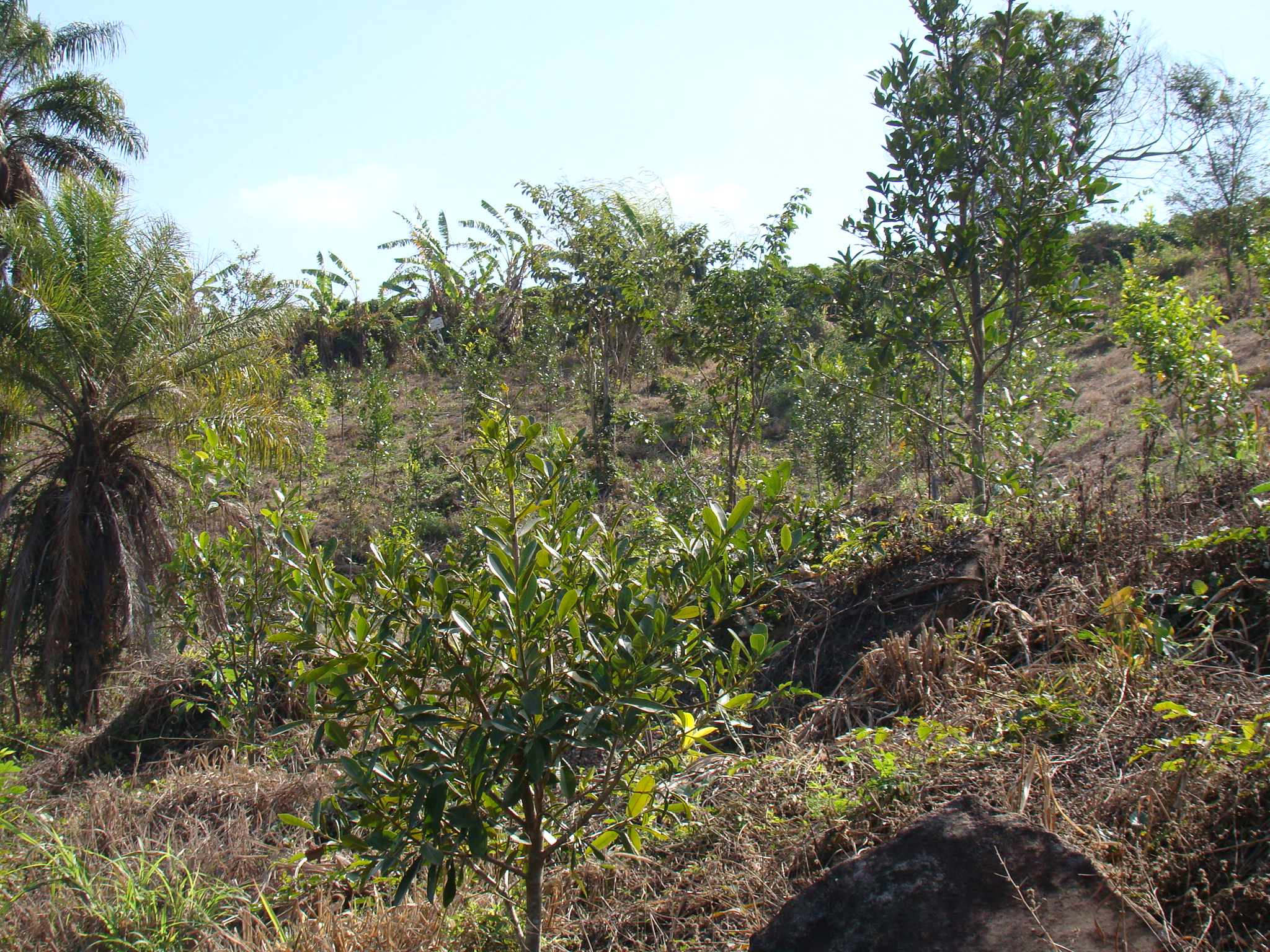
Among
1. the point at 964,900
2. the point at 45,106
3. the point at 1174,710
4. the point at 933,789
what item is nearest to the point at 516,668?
the point at 964,900

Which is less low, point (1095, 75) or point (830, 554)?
point (1095, 75)

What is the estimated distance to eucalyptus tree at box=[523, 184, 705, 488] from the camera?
8.30 meters

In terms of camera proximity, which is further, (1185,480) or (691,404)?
(691,404)

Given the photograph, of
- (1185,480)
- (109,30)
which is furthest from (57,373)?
(109,30)

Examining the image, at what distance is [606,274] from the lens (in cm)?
930

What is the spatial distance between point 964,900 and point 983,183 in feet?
14.0

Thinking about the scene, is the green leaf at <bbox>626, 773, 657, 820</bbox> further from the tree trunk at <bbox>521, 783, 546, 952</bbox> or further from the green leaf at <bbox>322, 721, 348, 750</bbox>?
the green leaf at <bbox>322, 721, 348, 750</bbox>

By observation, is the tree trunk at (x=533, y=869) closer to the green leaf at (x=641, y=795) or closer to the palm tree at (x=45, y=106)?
the green leaf at (x=641, y=795)

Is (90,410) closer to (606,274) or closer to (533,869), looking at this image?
(606,274)

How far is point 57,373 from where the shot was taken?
8.55m

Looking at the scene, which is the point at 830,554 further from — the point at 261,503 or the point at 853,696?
the point at 261,503

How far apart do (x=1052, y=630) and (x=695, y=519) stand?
5.70 feet

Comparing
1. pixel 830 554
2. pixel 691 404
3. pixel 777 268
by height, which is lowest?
pixel 830 554

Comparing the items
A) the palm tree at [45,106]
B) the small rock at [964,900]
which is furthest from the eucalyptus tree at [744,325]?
the palm tree at [45,106]
